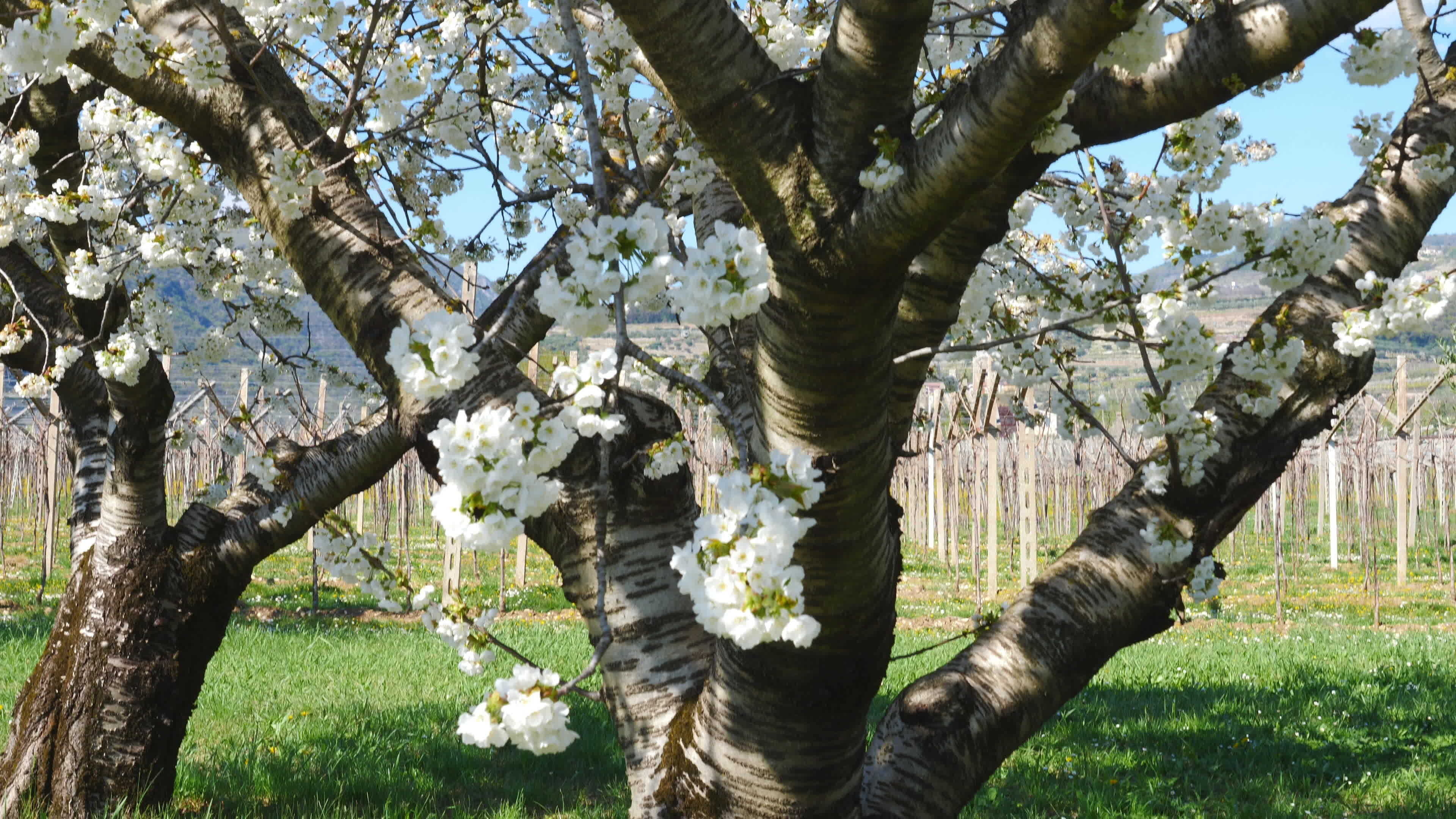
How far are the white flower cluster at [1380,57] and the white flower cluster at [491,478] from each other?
7.90 feet

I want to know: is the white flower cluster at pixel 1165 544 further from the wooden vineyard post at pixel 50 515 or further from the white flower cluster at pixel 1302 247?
the wooden vineyard post at pixel 50 515

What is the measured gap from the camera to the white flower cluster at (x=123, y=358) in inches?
129

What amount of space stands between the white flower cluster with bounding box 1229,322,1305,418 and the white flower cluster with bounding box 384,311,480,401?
184cm

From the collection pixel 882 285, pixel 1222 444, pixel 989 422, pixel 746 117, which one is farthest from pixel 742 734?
pixel 989 422

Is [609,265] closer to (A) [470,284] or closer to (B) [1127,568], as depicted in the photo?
(B) [1127,568]

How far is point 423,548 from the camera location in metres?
21.1

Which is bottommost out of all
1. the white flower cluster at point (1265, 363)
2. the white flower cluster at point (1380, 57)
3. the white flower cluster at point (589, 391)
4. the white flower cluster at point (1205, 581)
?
the white flower cluster at point (1205, 581)

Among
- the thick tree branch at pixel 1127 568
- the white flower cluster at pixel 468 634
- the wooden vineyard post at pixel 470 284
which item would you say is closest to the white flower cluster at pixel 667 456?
the white flower cluster at pixel 468 634

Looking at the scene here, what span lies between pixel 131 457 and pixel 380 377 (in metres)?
1.87

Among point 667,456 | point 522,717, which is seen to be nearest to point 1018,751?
point 667,456

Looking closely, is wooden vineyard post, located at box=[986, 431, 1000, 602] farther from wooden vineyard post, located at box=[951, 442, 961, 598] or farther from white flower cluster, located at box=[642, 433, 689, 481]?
white flower cluster, located at box=[642, 433, 689, 481]

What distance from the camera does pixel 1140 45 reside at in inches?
58.5

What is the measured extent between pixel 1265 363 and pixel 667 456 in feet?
4.89

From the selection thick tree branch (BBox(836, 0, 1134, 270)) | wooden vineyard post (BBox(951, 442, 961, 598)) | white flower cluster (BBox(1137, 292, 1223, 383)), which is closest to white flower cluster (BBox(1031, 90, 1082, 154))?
thick tree branch (BBox(836, 0, 1134, 270))
